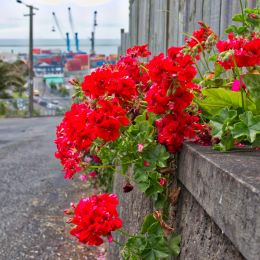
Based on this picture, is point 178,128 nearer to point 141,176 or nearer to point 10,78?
point 141,176

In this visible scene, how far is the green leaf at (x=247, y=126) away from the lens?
1.65 m

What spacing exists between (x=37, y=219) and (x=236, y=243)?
4.89 metres

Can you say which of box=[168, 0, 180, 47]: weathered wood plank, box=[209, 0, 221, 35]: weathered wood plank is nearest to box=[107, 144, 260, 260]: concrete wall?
box=[209, 0, 221, 35]: weathered wood plank

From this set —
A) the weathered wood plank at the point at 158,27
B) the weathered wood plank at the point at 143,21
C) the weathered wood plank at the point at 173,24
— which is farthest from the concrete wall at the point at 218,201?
the weathered wood plank at the point at 143,21

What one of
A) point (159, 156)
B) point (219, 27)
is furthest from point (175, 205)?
point (219, 27)

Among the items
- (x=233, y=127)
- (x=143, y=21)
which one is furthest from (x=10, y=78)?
(x=233, y=127)

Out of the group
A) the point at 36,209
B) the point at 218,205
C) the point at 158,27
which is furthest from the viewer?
the point at 36,209

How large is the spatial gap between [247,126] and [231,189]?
16.4 inches

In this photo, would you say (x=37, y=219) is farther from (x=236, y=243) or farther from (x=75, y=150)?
(x=236, y=243)

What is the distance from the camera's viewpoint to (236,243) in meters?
1.22

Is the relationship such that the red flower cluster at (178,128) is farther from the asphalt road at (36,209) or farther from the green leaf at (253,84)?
the asphalt road at (36,209)

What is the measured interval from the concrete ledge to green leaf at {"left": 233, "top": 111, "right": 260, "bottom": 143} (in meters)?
0.06

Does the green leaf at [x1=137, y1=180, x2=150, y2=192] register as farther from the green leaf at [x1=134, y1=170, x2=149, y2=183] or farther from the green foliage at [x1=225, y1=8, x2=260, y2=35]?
the green foliage at [x1=225, y1=8, x2=260, y2=35]

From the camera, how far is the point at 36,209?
636 centimetres
